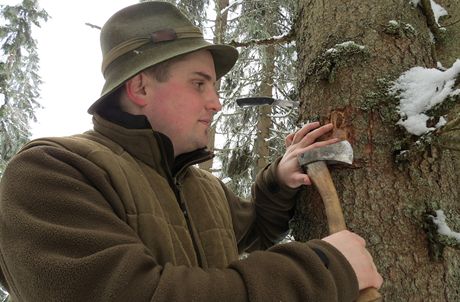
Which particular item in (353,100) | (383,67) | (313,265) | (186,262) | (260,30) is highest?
(260,30)

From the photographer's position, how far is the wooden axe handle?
180 centimetres

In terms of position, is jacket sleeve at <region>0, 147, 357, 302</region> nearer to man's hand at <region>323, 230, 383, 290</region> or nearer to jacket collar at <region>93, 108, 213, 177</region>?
man's hand at <region>323, 230, 383, 290</region>

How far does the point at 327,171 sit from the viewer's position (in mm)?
1956

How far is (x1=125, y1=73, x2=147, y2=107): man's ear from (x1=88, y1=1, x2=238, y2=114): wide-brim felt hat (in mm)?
73

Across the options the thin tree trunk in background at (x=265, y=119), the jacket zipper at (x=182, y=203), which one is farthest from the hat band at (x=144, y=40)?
the thin tree trunk in background at (x=265, y=119)

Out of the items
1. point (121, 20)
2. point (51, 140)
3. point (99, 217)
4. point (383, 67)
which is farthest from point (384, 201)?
point (121, 20)

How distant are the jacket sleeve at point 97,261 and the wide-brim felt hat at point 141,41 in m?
0.77

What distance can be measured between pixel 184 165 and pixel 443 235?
130 centimetres

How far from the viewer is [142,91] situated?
2.24 m

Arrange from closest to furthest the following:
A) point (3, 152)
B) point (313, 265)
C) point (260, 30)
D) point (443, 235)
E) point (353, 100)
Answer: point (313, 265) < point (443, 235) < point (353, 100) < point (260, 30) < point (3, 152)

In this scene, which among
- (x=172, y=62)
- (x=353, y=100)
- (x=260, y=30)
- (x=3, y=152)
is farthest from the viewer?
(x=3, y=152)

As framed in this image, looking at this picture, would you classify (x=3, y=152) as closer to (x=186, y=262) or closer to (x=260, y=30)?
(x=260, y=30)

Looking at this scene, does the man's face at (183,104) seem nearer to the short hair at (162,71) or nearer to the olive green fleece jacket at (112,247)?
the short hair at (162,71)

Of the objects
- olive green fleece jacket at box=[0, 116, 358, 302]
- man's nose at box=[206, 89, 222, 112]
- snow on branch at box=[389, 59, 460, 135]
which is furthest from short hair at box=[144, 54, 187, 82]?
snow on branch at box=[389, 59, 460, 135]
